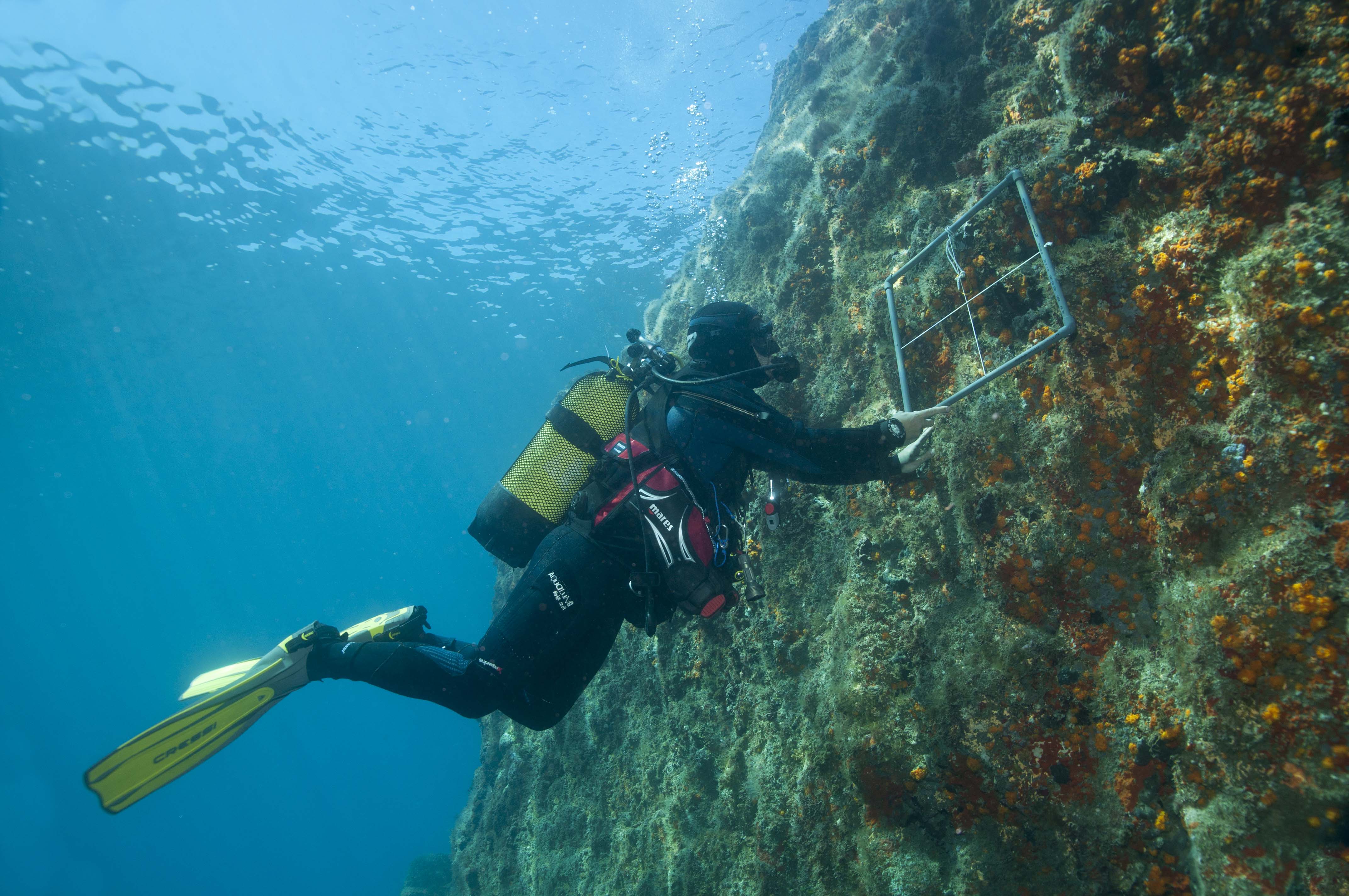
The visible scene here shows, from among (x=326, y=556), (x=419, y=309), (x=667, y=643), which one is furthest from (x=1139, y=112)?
(x=326, y=556)

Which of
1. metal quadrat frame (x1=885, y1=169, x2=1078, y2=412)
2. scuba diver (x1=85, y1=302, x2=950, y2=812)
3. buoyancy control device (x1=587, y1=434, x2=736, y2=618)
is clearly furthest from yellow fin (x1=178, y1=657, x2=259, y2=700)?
metal quadrat frame (x1=885, y1=169, x2=1078, y2=412)

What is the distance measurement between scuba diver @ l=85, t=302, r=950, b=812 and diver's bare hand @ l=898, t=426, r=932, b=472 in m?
0.01

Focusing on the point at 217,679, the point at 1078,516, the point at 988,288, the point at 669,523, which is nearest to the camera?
the point at 1078,516

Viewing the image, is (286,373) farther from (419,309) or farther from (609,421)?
(609,421)

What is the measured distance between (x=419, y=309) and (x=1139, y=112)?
38625 millimetres

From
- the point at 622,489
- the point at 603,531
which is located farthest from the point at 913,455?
the point at 603,531

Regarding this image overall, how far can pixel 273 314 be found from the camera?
31547 millimetres

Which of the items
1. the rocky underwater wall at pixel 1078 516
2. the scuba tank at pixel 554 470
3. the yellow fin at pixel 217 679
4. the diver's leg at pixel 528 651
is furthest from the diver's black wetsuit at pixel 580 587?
the yellow fin at pixel 217 679

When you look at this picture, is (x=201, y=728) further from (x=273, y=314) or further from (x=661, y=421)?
(x=273, y=314)

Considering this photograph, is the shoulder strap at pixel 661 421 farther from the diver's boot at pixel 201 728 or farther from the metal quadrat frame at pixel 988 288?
the diver's boot at pixel 201 728

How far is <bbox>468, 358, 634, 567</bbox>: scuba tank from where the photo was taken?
11.6 feet

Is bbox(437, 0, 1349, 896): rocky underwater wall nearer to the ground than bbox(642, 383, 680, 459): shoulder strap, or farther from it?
nearer to the ground

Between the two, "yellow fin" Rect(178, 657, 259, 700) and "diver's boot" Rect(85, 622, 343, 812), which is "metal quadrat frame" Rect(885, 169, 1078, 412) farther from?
"yellow fin" Rect(178, 657, 259, 700)

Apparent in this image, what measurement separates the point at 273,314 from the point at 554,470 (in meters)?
37.7
